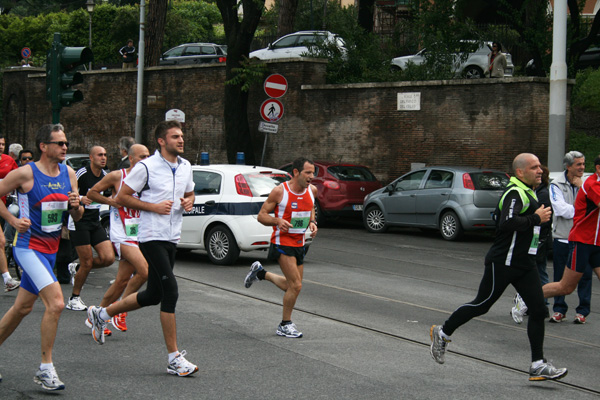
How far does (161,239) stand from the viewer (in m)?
6.96

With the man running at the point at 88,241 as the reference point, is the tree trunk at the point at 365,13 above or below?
above

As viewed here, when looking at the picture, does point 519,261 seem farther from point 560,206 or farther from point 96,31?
point 96,31

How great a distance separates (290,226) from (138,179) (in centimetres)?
195

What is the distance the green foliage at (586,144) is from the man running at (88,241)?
18.3m

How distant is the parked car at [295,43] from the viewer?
29.2 meters

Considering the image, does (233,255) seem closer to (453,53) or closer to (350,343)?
(350,343)

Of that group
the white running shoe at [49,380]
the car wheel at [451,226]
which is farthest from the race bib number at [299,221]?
the car wheel at [451,226]

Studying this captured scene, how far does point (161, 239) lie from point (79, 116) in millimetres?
29543

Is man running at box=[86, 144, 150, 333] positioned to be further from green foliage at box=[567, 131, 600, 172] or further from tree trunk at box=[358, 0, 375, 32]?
tree trunk at box=[358, 0, 375, 32]

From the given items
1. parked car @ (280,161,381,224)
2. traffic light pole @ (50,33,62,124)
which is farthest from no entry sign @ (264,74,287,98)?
traffic light pole @ (50,33,62,124)

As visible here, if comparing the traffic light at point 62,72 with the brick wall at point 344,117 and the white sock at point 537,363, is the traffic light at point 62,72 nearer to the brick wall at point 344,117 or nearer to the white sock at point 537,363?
the white sock at point 537,363

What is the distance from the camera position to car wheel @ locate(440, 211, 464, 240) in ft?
60.1

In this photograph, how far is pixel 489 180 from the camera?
60.5ft

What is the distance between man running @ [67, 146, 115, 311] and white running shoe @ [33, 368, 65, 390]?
3651mm
